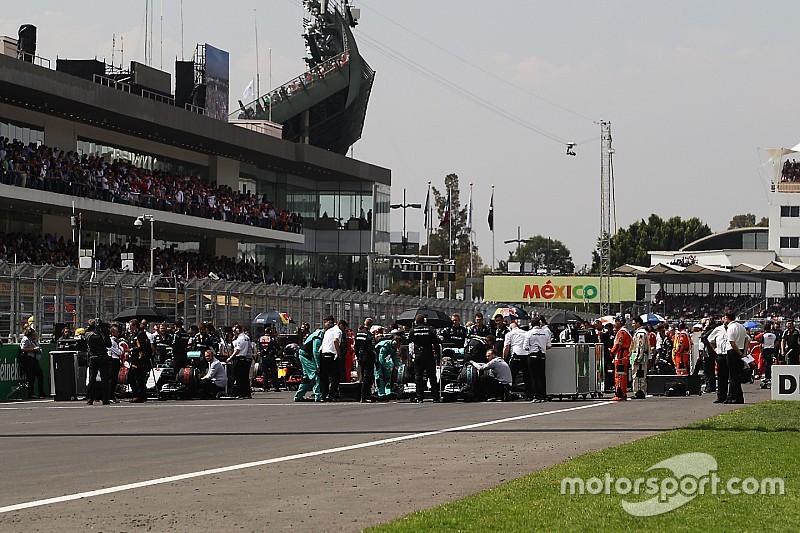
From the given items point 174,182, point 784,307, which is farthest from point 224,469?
point 784,307

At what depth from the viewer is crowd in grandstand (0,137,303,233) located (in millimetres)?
48688

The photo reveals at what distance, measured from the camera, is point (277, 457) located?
46.0ft

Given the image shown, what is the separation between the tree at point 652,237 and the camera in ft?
479

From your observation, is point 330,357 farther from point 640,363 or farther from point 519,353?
point 640,363

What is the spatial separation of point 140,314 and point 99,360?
776cm

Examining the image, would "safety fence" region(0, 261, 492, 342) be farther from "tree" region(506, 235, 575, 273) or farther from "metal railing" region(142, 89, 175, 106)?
"tree" region(506, 235, 575, 273)

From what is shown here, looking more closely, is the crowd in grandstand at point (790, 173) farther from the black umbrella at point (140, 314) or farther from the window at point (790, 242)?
the black umbrella at point (140, 314)

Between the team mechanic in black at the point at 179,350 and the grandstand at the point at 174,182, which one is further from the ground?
the grandstand at the point at 174,182

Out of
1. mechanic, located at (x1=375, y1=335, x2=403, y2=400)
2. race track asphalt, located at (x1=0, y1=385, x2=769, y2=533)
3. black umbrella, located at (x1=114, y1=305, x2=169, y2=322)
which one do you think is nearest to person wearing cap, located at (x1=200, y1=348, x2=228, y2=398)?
mechanic, located at (x1=375, y1=335, x2=403, y2=400)

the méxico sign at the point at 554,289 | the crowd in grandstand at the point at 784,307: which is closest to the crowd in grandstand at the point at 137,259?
the méxico sign at the point at 554,289

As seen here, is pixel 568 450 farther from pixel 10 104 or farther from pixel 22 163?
pixel 10 104

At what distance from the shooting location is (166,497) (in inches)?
423

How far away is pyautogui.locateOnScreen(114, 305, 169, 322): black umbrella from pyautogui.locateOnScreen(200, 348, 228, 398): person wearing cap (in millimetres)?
5074

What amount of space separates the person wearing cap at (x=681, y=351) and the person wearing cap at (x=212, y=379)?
38.7ft
